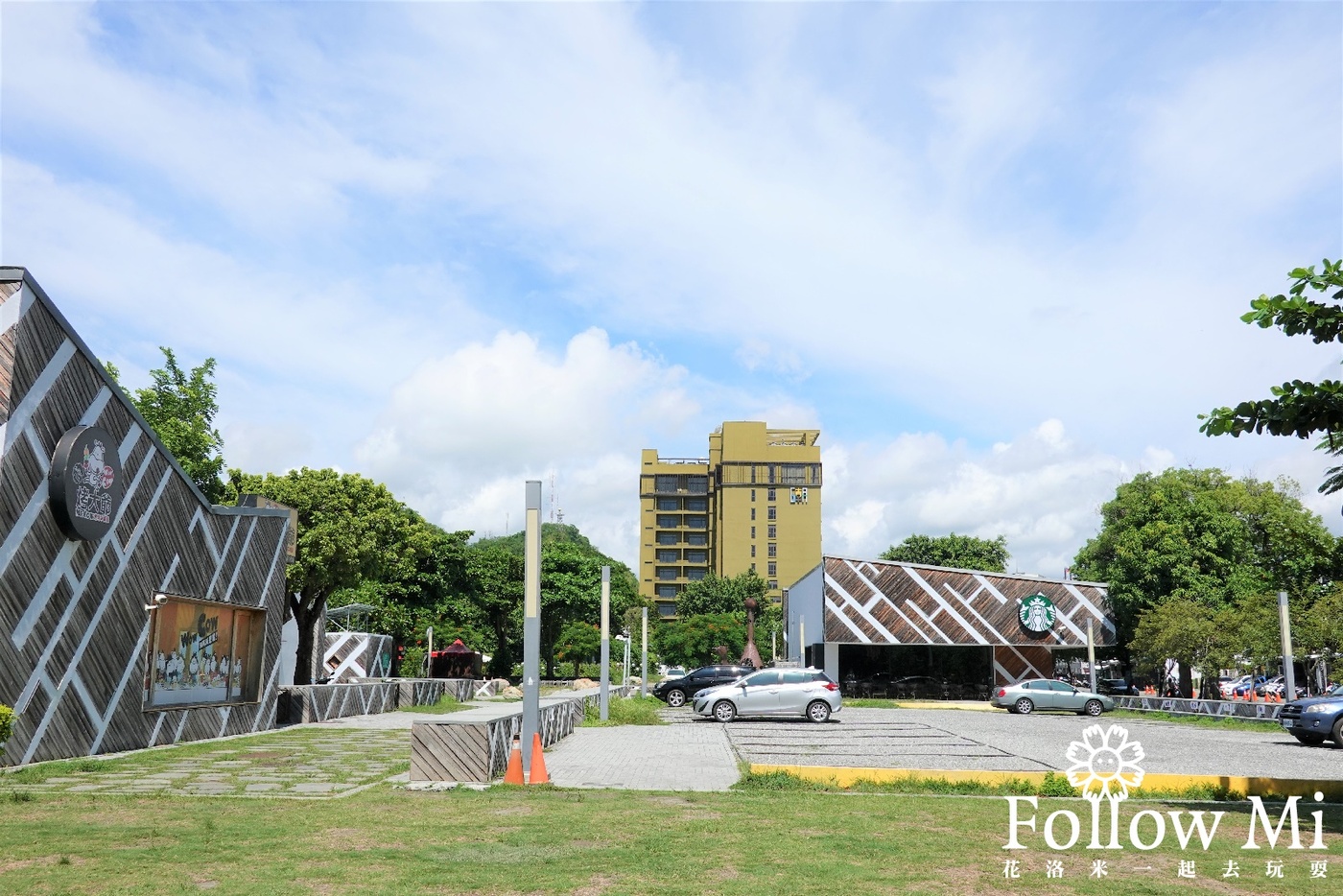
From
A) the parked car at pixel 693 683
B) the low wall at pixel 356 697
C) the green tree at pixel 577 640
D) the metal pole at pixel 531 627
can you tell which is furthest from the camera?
the green tree at pixel 577 640

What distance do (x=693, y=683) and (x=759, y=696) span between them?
8.05 metres

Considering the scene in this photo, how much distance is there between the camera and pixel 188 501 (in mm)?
19078

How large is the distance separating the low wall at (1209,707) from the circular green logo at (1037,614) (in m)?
6.91

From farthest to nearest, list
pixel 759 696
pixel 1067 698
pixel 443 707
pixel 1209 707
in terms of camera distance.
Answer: pixel 1067 698, pixel 443 707, pixel 1209 707, pixel 759 696

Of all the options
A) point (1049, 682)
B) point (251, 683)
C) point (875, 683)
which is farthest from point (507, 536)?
point (251, 683)

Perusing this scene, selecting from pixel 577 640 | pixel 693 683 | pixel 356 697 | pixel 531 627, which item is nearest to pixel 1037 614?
pixel 693 683

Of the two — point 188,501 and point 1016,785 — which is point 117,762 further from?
point 1016,785

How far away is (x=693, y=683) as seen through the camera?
36375 millimetres

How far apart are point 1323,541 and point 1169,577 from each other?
119ft

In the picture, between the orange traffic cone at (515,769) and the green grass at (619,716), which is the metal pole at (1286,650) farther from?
the orange traffic cone at (515,769)

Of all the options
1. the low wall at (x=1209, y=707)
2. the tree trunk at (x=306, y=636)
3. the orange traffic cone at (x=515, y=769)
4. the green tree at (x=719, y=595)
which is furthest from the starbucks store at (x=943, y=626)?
the green tree at (x=719, y=595)

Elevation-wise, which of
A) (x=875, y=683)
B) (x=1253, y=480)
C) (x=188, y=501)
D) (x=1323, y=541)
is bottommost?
(x=875, y=683)

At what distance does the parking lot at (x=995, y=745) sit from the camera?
1642 centimetres

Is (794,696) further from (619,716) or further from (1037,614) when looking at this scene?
(1037,614)
